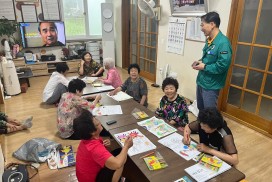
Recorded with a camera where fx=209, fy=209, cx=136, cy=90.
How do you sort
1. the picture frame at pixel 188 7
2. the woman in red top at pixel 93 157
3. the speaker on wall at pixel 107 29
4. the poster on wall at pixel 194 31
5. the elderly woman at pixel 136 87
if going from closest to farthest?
1. the woman in red top at pixel 93 157
2. the elderly woman at pixel 136 87
3. the picture frame at pixel 188 7
4. the poster on wall at pixel 194 31
5. the speaker on wall at pixel 107 29

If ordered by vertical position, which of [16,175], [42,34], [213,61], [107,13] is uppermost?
[107,13]

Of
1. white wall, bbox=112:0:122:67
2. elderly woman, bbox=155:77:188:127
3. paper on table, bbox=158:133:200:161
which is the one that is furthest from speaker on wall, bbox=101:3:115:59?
paper on table, bbox=158:133:200:161

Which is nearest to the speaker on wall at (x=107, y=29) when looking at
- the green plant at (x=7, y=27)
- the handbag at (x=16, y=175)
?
the green plant at (x=7, y=27)

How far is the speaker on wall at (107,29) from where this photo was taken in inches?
216

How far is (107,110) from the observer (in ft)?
6.79

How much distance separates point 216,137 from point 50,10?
211 inches

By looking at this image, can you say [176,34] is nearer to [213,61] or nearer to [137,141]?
[213,61]

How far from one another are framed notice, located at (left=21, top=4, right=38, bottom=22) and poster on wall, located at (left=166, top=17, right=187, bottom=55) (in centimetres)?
349

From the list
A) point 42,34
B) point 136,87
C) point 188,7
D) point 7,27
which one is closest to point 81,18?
point 42,34

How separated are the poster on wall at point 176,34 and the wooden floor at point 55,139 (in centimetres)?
93

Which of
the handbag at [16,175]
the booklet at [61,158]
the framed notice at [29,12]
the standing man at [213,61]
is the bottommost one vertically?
the booklet at [61,158]

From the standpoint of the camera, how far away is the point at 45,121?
3.09 meters

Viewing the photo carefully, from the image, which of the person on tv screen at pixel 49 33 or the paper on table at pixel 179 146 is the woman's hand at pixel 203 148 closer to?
the paper on table at pixel 179 146

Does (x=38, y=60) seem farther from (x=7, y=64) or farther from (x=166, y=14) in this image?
(x=166, y=14)
